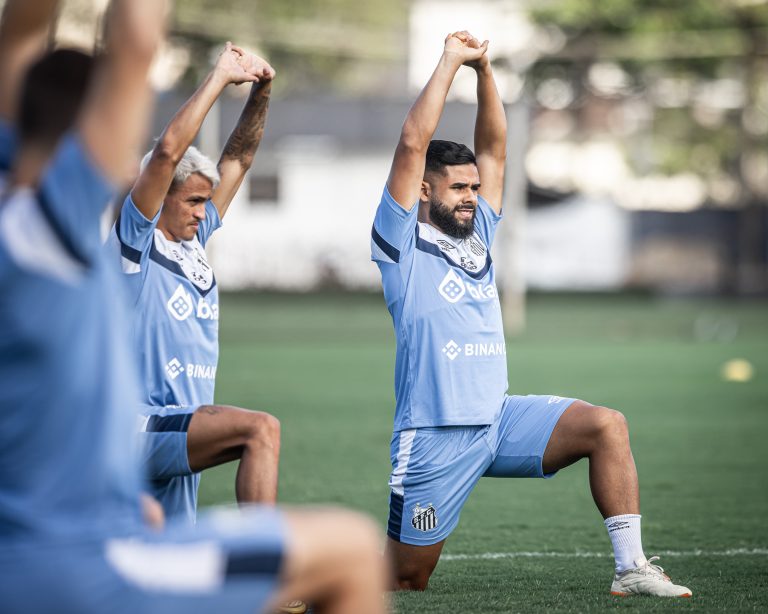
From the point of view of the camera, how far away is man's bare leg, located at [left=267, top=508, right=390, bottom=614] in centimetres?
288

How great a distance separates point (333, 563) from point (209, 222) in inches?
140

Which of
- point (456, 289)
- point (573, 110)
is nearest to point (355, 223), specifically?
point (573, 110)

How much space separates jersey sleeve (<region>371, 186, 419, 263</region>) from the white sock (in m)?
1.64

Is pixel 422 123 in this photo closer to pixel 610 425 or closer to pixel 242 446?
pixel 610 425

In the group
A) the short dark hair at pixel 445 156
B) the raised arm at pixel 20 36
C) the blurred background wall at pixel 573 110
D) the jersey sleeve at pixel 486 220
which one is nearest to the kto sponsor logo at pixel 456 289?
the jersey sleeve at pixel 486 220

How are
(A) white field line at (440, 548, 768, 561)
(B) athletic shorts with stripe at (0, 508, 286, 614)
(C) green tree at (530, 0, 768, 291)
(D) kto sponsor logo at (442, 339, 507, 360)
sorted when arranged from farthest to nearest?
(C) green tree at (530, 0, 768, 291), (A) white field line at (440, 548, 768, 561), (D) kto sponsor logo at (442, 339, 507, 360), (B) athletic shorts with stripe at (0, 508, 286, 614)

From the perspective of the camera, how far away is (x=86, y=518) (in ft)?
9.21

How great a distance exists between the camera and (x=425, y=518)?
20.4 feet

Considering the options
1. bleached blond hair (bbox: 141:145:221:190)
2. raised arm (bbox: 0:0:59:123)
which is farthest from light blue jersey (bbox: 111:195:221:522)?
raised arm (bbox: 0:0:59:123)

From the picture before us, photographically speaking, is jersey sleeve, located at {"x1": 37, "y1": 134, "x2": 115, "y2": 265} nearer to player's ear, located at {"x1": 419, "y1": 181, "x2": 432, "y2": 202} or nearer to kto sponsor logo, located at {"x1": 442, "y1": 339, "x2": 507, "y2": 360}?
kto sponsor logo, located at {"x1": 442, "y1": 339, "x2": 507, "y2": 360}

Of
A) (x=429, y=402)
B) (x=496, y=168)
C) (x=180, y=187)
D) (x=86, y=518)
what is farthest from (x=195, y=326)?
(x=86, y=518)

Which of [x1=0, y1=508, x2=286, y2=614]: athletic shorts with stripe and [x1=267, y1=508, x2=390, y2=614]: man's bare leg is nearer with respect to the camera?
[x1=0, y1=508, x2=286, y2=614]: athletic shorts with stripe

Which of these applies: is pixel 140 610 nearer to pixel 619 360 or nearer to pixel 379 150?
pixel 619 360

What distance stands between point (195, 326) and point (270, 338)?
60.5 ft
